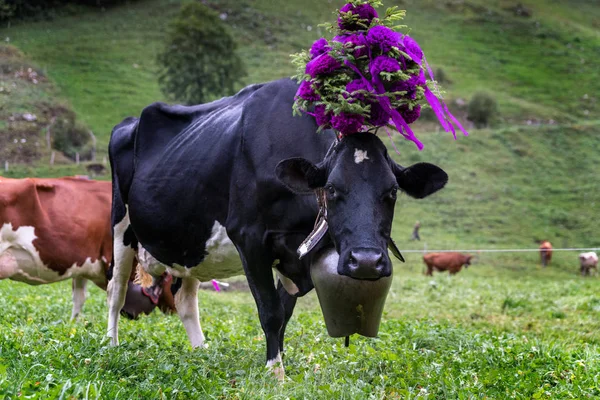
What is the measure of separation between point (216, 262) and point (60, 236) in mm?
4704

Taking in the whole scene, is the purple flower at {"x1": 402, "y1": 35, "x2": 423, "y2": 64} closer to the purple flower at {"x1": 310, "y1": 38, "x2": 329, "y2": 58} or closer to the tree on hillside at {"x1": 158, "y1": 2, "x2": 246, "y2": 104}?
the purple flower at {"x1": 310, "y1": 38, "x2": 329, "y2": 58}

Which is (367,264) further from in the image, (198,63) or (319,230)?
(198,63)

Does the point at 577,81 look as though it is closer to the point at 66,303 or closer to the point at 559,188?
the point at 559,188

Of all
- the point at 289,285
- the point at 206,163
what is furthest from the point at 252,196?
the point at 289,285

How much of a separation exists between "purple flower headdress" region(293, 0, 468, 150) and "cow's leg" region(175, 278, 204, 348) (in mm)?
3672

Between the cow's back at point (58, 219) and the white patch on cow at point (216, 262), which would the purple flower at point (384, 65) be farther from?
the cow's back at point (58, 219)

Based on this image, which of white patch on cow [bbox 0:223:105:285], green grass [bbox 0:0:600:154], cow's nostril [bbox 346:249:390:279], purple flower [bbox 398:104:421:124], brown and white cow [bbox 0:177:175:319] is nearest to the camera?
cow's nostril [bbox 346:249:390:279]

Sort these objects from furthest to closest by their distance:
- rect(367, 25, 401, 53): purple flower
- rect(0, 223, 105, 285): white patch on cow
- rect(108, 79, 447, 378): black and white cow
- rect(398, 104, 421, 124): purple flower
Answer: rect(0, 223, 105, 285): white patch on cow < rect(398, 104, 421, 124): purple flower < rect(367, 25, 401, 53): purple flower < rect(108, 79, 447, 378): black and white cow

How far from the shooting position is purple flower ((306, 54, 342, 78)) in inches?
217

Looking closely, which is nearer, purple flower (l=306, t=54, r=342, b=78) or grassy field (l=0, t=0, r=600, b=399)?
purple flower (l=306, t=54, r=342, b=78)

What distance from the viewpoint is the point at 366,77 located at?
551cm

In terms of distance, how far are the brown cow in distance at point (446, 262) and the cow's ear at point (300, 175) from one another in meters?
25.9

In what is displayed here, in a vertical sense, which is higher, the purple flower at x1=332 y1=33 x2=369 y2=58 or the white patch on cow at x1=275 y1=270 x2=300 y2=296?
the purple flower at x1=332 y1=33 x2=369 y2=58

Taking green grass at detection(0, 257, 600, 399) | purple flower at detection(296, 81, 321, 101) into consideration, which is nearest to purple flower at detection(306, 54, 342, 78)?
purple flower at detection(296, 81, 321, 101)
